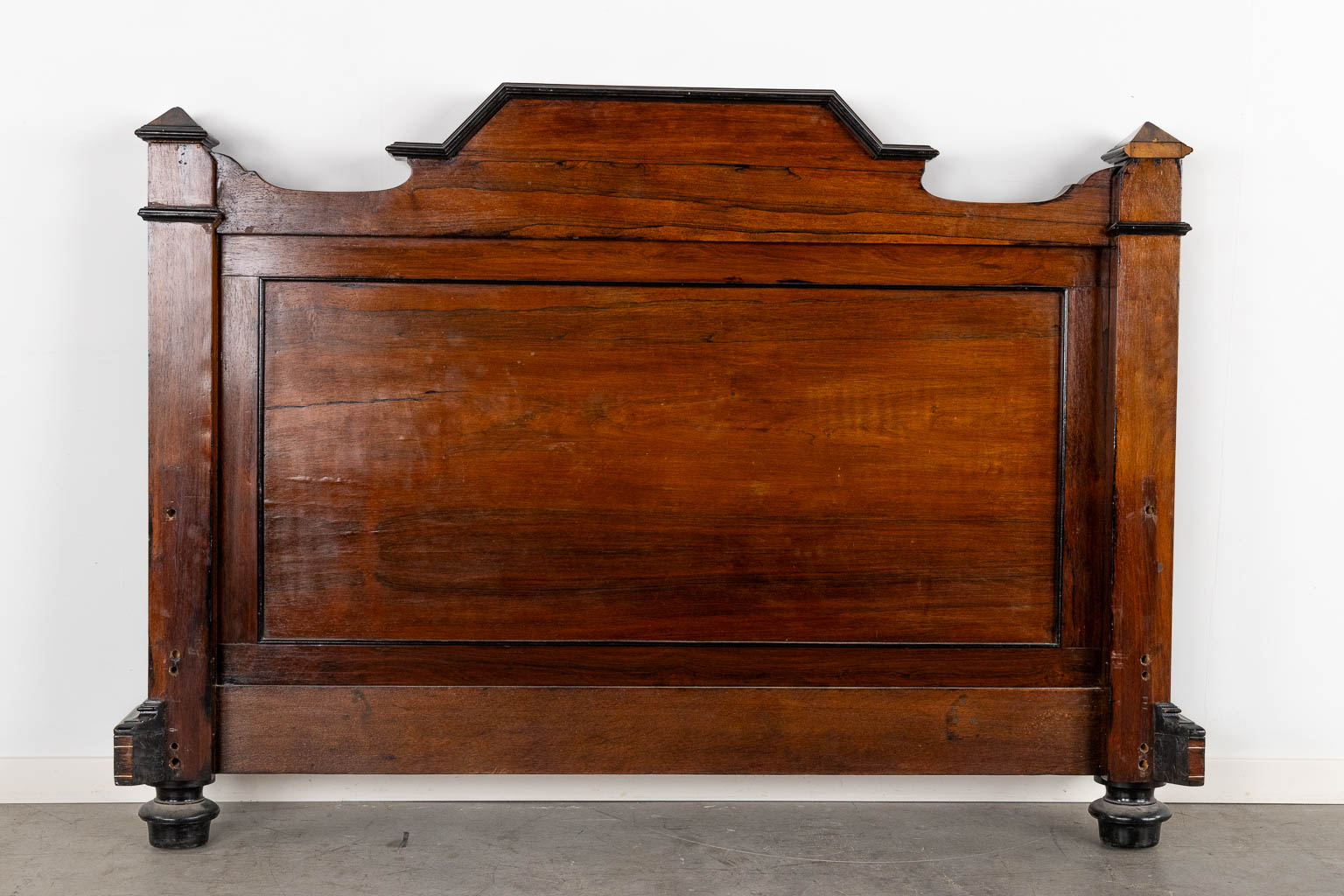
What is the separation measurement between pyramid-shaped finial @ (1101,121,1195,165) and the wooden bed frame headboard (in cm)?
1

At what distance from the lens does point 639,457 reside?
181cm

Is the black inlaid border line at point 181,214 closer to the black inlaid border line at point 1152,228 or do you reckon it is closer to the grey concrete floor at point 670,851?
the grey concrete floor at point 670,851

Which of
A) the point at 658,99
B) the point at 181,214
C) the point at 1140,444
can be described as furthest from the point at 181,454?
the point at 1140,444

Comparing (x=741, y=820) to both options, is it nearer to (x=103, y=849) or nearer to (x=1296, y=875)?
(x=1296, y=875)

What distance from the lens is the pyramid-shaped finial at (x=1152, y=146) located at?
178cm

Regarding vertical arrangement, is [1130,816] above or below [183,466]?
below

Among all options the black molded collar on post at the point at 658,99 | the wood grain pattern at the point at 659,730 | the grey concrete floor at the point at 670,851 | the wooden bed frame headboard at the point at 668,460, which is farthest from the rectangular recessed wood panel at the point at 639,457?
the grey concrete floor at the point at 670,851

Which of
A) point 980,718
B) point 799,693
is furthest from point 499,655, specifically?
point 980,718

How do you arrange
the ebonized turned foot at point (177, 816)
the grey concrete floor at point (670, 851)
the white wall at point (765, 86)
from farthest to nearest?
the white wall at point (765, 86) → the ebonized turned foot at point (177, 816) → the grey concrete floor at point (670, 851)

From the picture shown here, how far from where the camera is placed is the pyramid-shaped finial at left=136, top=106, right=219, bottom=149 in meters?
1.73

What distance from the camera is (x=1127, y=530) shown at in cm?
180

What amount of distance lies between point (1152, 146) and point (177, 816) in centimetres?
204

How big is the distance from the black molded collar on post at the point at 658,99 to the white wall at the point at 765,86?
21cm

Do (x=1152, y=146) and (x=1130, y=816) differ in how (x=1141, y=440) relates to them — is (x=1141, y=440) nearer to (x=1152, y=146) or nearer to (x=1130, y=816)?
(x=1152, y=146)
